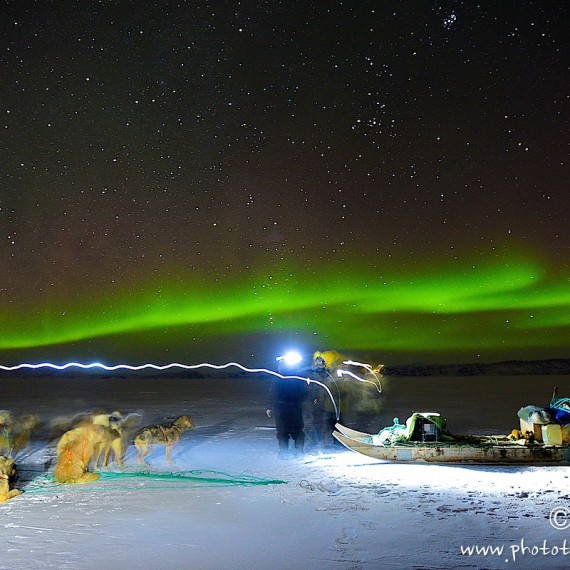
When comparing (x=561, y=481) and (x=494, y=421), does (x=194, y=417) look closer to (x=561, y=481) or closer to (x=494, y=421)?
(x=494, y=421)

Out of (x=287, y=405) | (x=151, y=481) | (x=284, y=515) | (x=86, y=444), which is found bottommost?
(x=284, y=515)

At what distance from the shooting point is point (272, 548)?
697 cm

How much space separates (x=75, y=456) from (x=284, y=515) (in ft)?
12.7

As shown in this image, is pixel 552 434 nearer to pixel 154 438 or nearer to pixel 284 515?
pixel 284 515

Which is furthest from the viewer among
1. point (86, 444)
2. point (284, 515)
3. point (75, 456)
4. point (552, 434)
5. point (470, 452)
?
point (552, 434)

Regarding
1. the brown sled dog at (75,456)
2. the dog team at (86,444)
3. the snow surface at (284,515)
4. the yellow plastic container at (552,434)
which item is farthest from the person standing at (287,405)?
the yellow plastic container at (552,434)

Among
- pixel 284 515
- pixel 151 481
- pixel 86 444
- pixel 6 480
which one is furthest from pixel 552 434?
pixel 6 480

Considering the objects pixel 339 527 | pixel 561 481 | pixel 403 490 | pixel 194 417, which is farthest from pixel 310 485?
pixel 194 417

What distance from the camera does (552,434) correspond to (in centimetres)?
1146

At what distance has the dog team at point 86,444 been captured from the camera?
10.1 m

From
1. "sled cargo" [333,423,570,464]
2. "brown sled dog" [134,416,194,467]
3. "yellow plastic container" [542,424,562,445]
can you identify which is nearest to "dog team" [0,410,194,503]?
"brown sled dog" [134,416,194,467]

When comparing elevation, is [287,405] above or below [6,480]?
above

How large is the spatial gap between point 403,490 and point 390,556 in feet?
9.97

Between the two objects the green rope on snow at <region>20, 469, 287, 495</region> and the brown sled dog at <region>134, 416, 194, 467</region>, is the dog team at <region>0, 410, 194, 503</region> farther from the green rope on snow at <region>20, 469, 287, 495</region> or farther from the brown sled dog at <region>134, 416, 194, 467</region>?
the green rope on snow at <region>20, 469, 287, 495</region>
